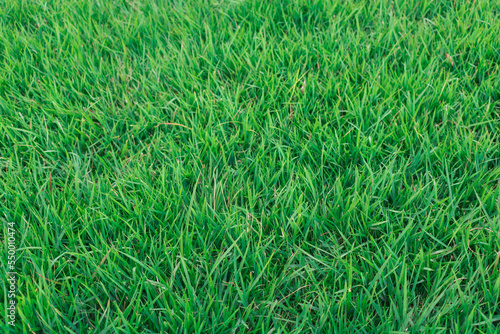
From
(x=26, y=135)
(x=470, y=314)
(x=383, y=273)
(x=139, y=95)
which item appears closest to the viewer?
(x=470, y=314)

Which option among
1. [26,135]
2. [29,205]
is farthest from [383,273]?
[26,135]

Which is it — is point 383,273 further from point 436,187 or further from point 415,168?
point 415,168

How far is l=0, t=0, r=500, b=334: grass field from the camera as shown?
126 centimetres

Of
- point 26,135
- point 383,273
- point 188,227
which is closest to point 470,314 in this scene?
point 383,273

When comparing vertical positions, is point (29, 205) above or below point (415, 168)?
above

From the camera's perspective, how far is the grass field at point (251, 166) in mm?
1260

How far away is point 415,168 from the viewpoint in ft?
5.30

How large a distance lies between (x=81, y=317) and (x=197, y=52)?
1.33 meters

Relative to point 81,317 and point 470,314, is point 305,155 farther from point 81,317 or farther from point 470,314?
point 81,317

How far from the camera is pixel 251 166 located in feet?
5.30

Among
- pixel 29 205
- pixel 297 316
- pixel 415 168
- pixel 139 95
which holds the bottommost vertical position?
pixel 297 316

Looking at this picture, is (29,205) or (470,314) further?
(29,205)

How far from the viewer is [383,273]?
131 centimetres

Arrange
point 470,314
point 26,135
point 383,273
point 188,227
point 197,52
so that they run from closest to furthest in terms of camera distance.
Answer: point 470,314 < point 383,273 < point 188,227 < point 26,135 < point 197,52
